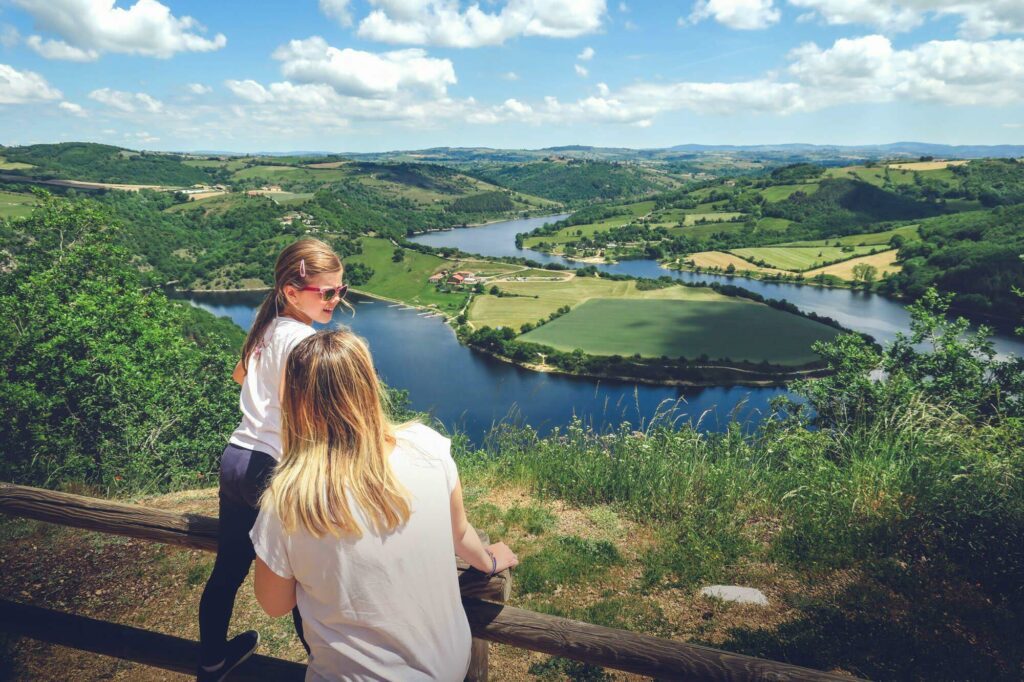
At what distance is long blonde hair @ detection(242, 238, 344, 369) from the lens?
8.23ft

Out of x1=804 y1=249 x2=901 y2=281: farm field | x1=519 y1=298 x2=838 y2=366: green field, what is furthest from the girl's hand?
x1=804 y1=249 x2=901 y2=281: farm field

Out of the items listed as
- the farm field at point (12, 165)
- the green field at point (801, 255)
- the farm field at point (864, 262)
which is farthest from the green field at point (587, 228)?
the farm field at point (12, 165)

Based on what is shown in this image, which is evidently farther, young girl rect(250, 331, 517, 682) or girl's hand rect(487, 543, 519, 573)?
girl's hand rect(487, 543, 519, 573)

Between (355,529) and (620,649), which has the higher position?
(355,529)

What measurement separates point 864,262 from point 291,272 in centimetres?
11190

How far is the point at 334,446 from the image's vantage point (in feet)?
5.15

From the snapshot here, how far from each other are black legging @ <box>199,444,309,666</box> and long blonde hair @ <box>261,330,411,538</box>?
0.62 m

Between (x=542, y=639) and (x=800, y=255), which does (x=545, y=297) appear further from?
(x=542, y=639)

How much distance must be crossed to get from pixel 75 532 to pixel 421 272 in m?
105

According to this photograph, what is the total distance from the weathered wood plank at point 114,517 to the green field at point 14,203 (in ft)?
259

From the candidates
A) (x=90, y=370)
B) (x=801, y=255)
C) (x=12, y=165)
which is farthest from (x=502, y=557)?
(x=12, y=165)

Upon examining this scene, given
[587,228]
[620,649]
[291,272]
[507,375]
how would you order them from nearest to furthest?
[620,649] → [291,272] → [507,375] → [587,228]

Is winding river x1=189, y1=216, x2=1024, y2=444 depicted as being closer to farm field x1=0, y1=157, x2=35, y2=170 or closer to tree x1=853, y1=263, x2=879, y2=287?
tree x1=853, y1=263, x2=879, y2=287

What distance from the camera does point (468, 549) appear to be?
6.20ft
